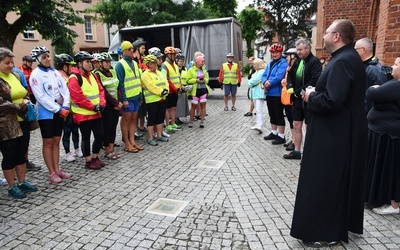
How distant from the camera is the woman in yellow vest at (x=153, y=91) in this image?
6703 millimetres

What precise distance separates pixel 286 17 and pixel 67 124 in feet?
127

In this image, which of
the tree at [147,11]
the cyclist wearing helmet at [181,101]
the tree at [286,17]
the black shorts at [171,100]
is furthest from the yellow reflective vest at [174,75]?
the tree at [286,17]

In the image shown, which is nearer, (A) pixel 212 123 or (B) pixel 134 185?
(B) pixel 134 185

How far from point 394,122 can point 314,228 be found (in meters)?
1.67

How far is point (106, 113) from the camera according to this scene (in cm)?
593

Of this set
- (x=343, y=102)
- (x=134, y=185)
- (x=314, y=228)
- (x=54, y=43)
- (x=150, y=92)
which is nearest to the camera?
(x=343, y=102)

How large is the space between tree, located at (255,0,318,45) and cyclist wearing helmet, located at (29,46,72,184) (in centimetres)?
3807

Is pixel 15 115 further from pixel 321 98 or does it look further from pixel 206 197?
pixel 321 98

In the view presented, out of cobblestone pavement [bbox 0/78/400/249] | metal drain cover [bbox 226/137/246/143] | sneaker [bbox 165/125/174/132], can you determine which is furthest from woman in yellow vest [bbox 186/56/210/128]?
cobblestone pavement [bbox 0/78/400/249]

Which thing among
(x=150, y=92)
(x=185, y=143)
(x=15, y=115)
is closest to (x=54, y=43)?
(x=150, y=92)

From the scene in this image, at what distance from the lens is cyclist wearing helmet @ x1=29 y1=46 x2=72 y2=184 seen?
454cm

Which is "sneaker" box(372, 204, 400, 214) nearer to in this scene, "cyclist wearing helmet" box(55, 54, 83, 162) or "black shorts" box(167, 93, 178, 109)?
"cyclist wearing helmet" box(55, 54, 83, 162)

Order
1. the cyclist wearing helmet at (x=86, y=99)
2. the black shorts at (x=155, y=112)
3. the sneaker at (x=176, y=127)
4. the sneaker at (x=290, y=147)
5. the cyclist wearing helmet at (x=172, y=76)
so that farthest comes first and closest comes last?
1. the sneaker at (x=176, y=127)
2. the cyclist wearing helmet at (x=172, y=76)
3. the black shorts at (x=155, y=112)
4. the sneaker at (x=290, y=147)
5. the cyclist wearing helmet at (x=86, y=99)

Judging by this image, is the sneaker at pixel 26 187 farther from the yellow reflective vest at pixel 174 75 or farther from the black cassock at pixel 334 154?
the yellow reflective vest at pixel 174 75
